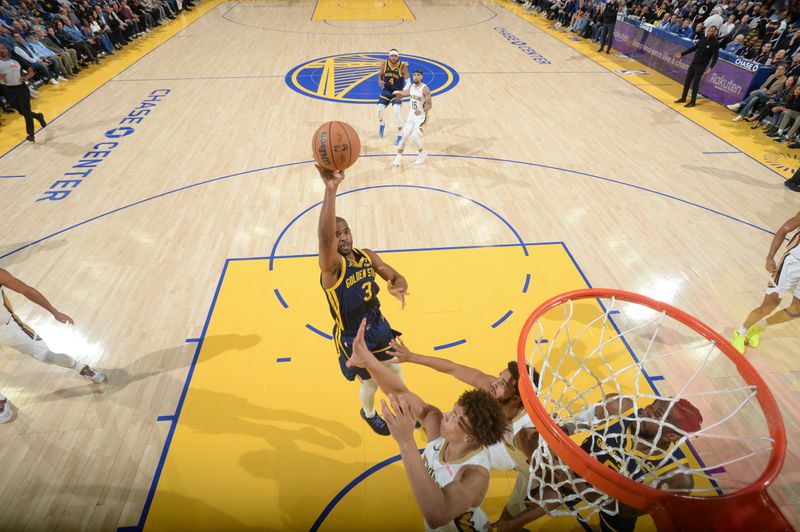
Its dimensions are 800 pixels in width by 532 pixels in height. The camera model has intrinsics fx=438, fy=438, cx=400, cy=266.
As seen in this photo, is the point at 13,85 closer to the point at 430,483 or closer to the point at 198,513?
the point at 198,513

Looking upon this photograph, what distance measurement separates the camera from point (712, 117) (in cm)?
1054

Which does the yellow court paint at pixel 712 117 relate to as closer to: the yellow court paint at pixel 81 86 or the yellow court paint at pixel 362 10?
the yellow court paint at pixel 362 10

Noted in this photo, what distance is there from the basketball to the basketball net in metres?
2.01

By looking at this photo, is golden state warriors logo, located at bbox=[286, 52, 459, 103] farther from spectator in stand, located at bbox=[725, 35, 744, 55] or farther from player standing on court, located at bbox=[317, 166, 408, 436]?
player standing on court, located at bbox=[317, 166, 408, 436]

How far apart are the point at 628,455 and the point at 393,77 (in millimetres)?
7565

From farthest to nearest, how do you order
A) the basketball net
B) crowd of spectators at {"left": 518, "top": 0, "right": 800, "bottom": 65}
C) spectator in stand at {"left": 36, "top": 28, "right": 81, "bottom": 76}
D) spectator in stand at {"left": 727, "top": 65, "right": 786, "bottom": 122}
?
spectator in stand at {"left": 36, "top": 28, "right": 81, "bottom": 76} < crowd of spectators at {"left": 518, "top": 0, "right": 800, "bottom": 65} < spectator in stand at {"left": 727, "top": 65, "right": 786, "bottom": 122} < the basketball net

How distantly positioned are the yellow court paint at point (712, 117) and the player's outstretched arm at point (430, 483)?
9.33 metres

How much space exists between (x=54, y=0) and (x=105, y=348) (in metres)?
14.9

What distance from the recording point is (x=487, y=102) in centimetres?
1099

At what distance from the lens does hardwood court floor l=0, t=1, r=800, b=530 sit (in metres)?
3.98

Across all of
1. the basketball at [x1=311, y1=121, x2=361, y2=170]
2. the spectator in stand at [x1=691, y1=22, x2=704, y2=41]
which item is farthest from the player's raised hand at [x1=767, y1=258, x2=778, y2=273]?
the spectator in stand at [x1=691, y1=22, x2=704, y2=41]

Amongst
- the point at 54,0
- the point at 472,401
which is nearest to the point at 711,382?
the point at 472,401

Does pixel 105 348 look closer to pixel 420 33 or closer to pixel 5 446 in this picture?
pixel 5 446

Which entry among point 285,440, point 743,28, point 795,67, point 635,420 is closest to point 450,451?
point 635,420
